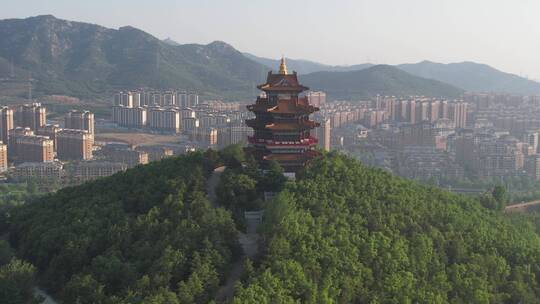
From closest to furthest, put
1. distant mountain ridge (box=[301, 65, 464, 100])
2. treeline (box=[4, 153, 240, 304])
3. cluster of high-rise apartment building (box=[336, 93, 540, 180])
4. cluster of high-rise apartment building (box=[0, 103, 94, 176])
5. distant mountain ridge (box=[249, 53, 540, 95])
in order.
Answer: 1. treeline (box=[4, 153, 240, 304])
2. cluster of high-rise apartment building (box=[336, 93, 540, 180])
3. cluster of high-rise apartment building (box=[0, 103, 94, 176])
4. distant mountain ridge (box=[301, 65, 464, 100])
5. distant mountain ridge (box=[249, 53, 540, 95])

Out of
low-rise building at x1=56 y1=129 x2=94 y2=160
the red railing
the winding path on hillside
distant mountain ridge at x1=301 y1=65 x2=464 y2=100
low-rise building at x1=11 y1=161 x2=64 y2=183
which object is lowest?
low-rise building at x1=11 y1=161 x2=64 y2=183

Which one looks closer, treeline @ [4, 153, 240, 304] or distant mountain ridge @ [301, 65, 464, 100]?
treeline @ [4, 153, 240, 304]

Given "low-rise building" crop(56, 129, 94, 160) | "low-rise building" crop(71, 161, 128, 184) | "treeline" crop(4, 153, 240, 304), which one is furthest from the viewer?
"low-rise building" crop(56, 129, 94, 160)

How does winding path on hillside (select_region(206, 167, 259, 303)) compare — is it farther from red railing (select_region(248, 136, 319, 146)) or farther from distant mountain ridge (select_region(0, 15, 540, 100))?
distant mountain ridge (select_region(0, 15, 540, 100))

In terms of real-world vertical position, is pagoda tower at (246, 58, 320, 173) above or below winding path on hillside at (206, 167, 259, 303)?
above

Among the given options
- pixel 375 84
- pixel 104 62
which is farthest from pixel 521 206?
pixel 104 62

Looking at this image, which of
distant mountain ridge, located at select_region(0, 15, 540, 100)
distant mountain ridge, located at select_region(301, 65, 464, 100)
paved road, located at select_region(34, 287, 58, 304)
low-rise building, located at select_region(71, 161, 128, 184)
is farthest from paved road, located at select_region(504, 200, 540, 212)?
distant mountain ridge, located at select_region(301, 65, 464, 100)

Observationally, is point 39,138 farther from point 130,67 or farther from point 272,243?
point 130,67
